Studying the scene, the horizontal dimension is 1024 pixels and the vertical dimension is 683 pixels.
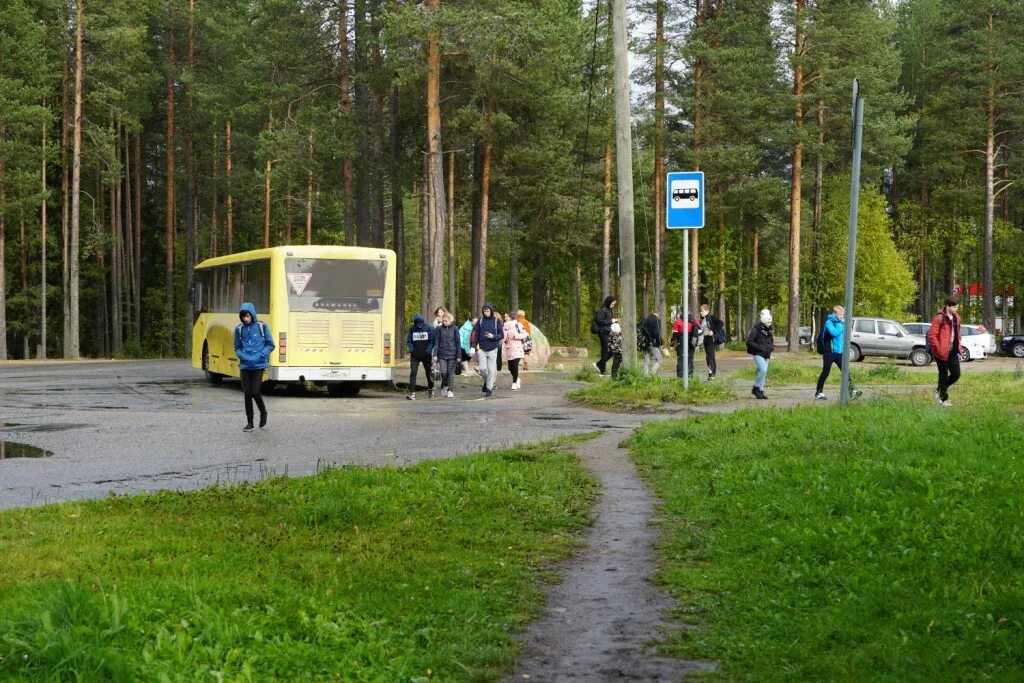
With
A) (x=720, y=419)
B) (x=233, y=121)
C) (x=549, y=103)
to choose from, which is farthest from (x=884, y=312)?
(x=720, y=419)

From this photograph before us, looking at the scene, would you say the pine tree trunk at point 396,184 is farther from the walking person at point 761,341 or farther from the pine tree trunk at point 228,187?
the walking person at point 761,341

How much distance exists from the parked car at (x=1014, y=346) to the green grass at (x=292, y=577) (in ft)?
155

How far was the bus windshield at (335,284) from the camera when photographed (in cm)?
2547

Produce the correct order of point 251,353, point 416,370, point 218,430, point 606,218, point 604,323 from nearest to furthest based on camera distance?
1. point 218,430
2. point 251,353
3. point 416,370
4. point 604,323
5. point 606,218

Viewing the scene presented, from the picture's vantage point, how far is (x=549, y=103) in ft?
134

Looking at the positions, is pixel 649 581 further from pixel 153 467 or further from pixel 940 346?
pixel 940 346

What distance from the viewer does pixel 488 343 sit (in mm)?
24891

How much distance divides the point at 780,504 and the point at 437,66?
26.1 metres

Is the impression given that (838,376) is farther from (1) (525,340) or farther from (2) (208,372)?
(2) (208,372)

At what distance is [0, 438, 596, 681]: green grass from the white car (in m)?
37.4

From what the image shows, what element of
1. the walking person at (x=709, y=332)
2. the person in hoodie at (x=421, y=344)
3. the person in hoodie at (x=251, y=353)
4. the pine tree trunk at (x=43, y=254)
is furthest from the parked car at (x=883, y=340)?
the pine tree trunk at (x=43, y=254)

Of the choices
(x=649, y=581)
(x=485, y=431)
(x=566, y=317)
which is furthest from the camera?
(x=566, y=317)

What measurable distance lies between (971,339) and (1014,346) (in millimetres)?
7960

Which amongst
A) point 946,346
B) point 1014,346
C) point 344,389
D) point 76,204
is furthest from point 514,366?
point 1014,346
